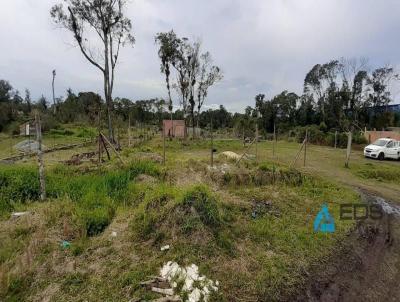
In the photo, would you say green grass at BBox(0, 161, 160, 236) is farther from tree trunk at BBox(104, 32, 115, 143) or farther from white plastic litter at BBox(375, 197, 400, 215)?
tree trunk at BBox(104, 32, 115, 143)

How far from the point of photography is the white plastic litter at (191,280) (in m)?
3.41

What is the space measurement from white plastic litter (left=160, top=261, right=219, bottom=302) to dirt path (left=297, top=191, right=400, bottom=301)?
1.31 metres

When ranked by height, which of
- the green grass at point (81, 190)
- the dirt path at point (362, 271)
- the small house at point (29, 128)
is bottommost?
the dirt path at point (362, 271)

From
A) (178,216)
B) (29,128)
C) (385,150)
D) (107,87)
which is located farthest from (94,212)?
(385,150)

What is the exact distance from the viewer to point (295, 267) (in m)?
4.23

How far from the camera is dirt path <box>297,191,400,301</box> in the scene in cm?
373

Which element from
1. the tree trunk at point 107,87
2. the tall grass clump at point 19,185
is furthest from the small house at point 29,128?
the tree trunk at point 107,87

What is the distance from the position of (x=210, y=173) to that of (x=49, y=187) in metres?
4.61

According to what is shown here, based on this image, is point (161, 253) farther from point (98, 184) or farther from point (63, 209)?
point (98, 184)

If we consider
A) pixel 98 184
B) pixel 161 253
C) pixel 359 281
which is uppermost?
pixel 98 184

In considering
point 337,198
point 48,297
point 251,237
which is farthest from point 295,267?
point 337,198

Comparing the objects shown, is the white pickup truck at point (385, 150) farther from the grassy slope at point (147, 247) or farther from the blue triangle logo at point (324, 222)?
the grassy slope at point (147, 247)

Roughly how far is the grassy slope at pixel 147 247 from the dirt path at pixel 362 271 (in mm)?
228

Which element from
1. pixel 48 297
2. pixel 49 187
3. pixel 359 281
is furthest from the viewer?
pixel 49 187
